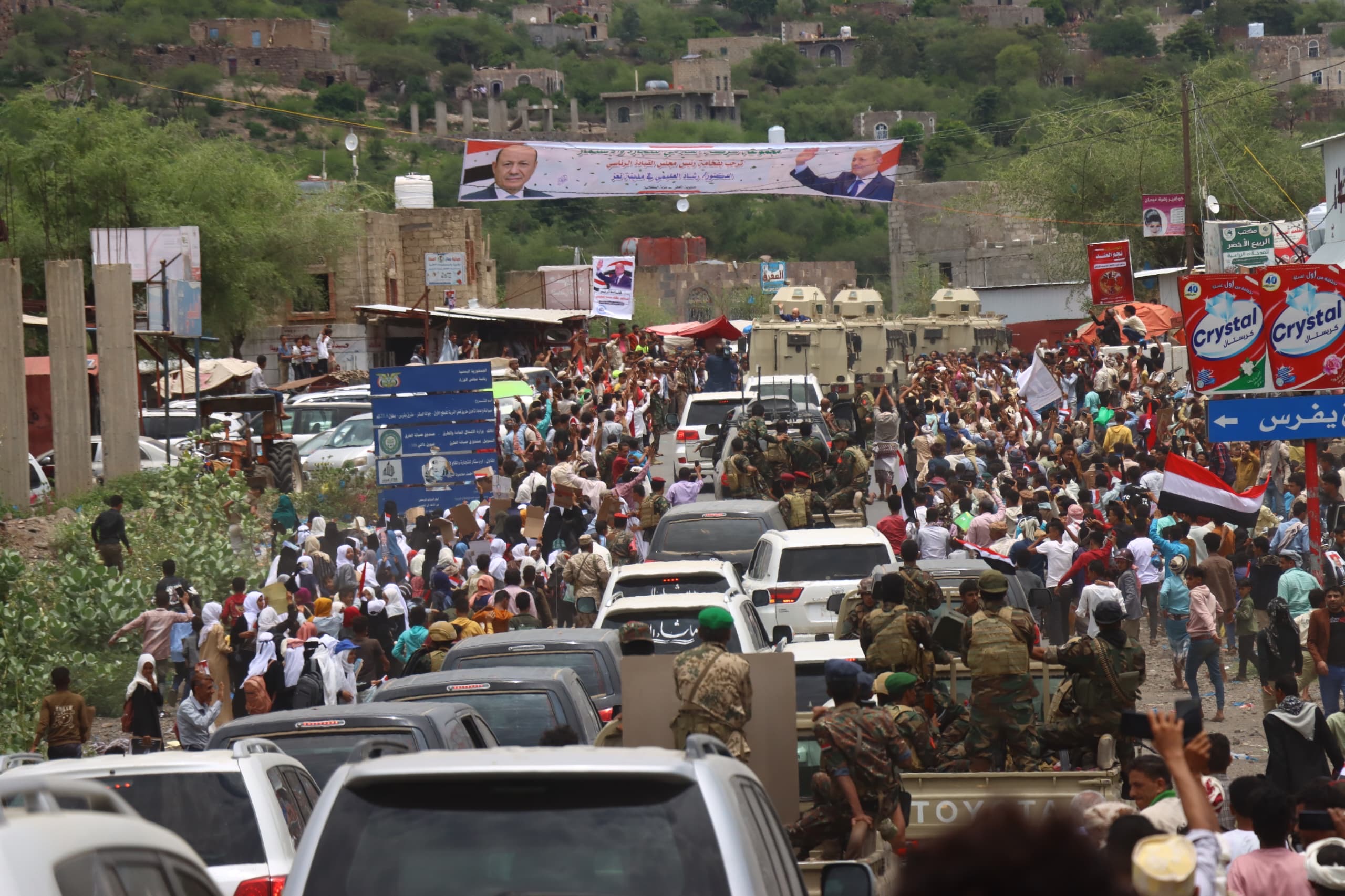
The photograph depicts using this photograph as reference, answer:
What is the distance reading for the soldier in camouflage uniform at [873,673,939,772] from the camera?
27.4 ft

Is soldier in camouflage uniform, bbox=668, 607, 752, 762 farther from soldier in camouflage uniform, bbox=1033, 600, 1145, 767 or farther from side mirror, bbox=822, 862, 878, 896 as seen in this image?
side mirror, bbox=822, 862, 878, 896

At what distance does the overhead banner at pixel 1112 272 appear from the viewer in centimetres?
4016

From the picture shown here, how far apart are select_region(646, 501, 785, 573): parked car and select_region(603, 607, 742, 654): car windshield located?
3923 millimetres

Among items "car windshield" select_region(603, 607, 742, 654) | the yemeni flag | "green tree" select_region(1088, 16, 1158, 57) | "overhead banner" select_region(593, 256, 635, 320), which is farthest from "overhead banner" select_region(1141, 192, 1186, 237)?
"green tree" select_region(1088, 16, 1158, 57)

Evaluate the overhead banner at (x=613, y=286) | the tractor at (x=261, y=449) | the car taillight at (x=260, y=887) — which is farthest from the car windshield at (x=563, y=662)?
the overhead banner at (x=613, y=286)

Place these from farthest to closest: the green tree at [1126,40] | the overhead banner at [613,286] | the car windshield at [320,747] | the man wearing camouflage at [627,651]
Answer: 1. the green tree at [1126,40]
2. the overhead banner at [613,286]
3. the man wearing camouflage at [627,651]
4. the car windshield at [320,747]

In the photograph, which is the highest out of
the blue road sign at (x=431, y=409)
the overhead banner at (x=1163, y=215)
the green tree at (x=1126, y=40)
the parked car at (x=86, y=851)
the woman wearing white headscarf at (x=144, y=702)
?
the green tree at (x=1126, y=40)

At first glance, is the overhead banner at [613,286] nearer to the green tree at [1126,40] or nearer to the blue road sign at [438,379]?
the blue road sign at [438,379]

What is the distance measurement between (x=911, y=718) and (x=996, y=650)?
2.70 feet

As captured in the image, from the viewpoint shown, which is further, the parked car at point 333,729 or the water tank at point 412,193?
the water tank at point 412,193

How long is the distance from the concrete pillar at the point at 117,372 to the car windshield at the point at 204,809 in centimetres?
1997

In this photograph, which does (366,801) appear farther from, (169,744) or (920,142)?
(920,142)

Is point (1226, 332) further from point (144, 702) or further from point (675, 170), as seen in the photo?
point (675, 170)

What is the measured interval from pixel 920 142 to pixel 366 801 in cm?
13763
